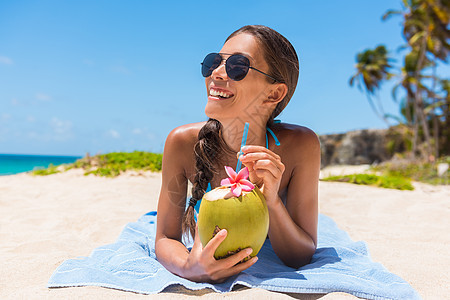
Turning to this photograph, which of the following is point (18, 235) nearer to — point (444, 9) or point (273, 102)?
point (273, 102)

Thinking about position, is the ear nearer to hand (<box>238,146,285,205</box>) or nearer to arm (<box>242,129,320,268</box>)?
arm (<box>242,129,320,268</box>)

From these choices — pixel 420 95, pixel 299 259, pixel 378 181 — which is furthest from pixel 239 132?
Answer: pixel 420 95

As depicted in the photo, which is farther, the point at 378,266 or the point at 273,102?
the point at 378,266

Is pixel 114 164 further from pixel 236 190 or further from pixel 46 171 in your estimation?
pixel 236 190

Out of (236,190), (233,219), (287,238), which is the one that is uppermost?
(236,190)

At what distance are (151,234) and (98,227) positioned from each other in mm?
731

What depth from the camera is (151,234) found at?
327 cm

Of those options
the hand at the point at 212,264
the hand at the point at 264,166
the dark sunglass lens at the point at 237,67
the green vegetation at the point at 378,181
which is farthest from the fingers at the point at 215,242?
the green vegetation at the point at 378,181

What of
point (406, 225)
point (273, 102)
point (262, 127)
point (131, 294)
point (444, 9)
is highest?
point (444, 9)

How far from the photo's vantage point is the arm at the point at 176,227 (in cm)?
182

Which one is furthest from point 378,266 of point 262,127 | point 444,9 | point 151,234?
point 444,9

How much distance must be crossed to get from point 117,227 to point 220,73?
7.90 feet

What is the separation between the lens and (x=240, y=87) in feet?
6.32

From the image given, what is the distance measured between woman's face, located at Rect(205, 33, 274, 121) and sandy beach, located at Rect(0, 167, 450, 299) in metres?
0.97
